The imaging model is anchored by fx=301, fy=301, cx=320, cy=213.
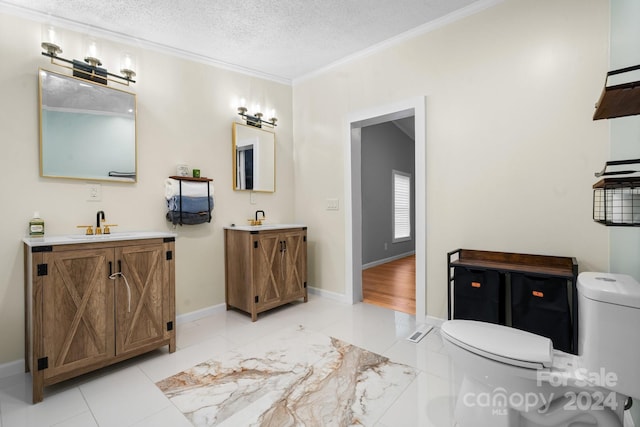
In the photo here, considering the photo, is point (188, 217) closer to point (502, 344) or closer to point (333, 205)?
point (333, 205)

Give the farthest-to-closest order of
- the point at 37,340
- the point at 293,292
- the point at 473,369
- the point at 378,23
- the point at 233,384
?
the point at 293,292
the point at 378,23
the point at 233,384
the point at 37,340
the point at 473,369

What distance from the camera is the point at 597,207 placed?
202 cm

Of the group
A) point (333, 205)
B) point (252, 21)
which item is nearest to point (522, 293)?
point (333, 205)

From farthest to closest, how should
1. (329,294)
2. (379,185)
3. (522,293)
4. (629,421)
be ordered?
(379,185) < (329,294) < (522,293) < (629,421)

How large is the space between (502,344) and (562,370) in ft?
0.74

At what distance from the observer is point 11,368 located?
215 centimetres

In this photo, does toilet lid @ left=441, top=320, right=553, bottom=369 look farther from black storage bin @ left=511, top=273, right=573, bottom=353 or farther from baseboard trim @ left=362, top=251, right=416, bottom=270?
baseboard trim @ left=362, top=251, right=416, bottom=270

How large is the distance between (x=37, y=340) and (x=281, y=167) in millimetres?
2785

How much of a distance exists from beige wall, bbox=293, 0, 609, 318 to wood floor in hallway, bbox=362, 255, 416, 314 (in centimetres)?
72

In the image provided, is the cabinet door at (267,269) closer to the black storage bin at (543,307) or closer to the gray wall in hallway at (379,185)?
the black storage bin at (543,307)

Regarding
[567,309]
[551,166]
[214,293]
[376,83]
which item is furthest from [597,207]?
[214,293]

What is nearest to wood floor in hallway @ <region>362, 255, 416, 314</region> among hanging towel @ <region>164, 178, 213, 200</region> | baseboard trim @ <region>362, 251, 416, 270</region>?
baseboard trim @ <region>362, 251, 416, 270</region>

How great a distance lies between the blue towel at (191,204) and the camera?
2.86 meters

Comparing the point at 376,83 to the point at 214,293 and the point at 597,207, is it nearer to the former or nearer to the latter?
the point at 597,207
